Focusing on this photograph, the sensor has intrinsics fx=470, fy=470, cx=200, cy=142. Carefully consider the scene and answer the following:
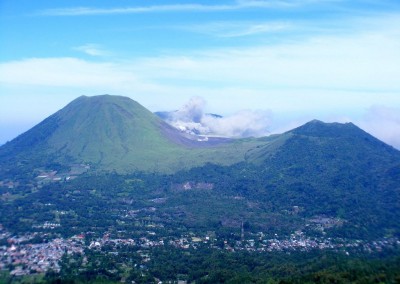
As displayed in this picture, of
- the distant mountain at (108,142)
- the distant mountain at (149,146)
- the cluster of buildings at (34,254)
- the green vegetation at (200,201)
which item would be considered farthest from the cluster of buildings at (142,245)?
the distant mountain at (108,142)

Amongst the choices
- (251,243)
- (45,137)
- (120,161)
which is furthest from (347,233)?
(45,137)

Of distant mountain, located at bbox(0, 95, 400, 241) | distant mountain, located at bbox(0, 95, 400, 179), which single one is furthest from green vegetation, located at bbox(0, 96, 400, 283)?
distant mountain, located at bbox(0, 95, 400, 179)

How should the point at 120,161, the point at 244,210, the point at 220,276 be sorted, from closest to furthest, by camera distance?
the point at 220,276 < the point at 244,210 < the point at 120,161

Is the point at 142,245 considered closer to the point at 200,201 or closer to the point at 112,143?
the point at 200,201

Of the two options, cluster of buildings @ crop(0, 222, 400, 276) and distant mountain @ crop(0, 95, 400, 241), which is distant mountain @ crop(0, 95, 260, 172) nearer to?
distant mountain @ crop(0, 95, 400, 241)

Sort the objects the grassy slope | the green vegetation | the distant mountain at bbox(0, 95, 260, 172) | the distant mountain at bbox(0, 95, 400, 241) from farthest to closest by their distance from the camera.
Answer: the grassy slope
the distant mountain at bbox(0, 95, 260, 172)
the distant mountain at bbox(0, 95, 400, 241)
the green vegetation

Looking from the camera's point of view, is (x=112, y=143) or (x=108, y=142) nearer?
(x=112, y=143)

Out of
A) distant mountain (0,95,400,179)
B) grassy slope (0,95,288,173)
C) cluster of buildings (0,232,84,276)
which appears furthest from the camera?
grassy slope (0,95,288,173)

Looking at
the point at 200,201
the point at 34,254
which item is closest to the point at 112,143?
the point at 200,201

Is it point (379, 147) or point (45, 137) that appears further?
point (45, 137)

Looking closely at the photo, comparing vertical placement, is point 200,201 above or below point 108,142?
below

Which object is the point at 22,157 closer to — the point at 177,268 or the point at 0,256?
the point at 0,256
